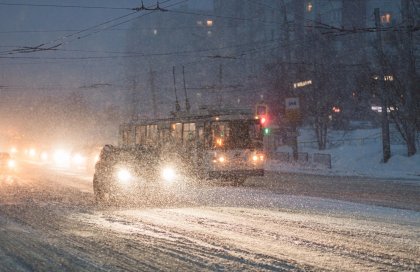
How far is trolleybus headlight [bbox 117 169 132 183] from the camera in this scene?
20575mm

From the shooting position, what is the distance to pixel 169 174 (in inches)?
1029

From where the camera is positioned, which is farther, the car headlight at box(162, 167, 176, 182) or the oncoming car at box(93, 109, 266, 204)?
the car headlight at box(162, 167, 176, 182)

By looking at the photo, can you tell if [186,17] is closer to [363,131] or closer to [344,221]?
[363,131]

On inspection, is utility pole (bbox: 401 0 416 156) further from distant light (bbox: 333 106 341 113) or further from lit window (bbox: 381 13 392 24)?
lit window (bbox: 381 13 392 24)

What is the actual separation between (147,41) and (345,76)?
93263 mm

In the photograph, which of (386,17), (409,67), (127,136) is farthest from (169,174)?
(386,17)

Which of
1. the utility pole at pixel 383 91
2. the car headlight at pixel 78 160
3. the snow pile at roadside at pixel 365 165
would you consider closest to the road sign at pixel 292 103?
the snow pile at roadside at pixel 365 165

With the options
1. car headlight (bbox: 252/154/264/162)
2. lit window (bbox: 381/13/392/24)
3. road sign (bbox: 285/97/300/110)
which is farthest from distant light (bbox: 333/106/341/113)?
car headlight (bbox: 252/154/264/162)

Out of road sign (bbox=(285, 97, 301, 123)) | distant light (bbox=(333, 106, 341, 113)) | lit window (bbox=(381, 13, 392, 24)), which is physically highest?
lit window (bbox=(381, 13, 392, 24))

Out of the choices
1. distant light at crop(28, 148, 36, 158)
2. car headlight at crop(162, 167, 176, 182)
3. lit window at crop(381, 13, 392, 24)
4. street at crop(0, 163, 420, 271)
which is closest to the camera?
street at crop(0, 163, 420, 271)

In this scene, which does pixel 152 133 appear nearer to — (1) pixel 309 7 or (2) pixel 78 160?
(2) pixel 78 160

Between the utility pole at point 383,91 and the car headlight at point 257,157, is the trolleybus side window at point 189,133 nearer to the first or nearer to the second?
the car headlight at point 257,157

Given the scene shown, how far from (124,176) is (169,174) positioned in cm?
554

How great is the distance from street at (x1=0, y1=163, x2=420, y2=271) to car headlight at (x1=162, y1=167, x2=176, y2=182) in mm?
5768
